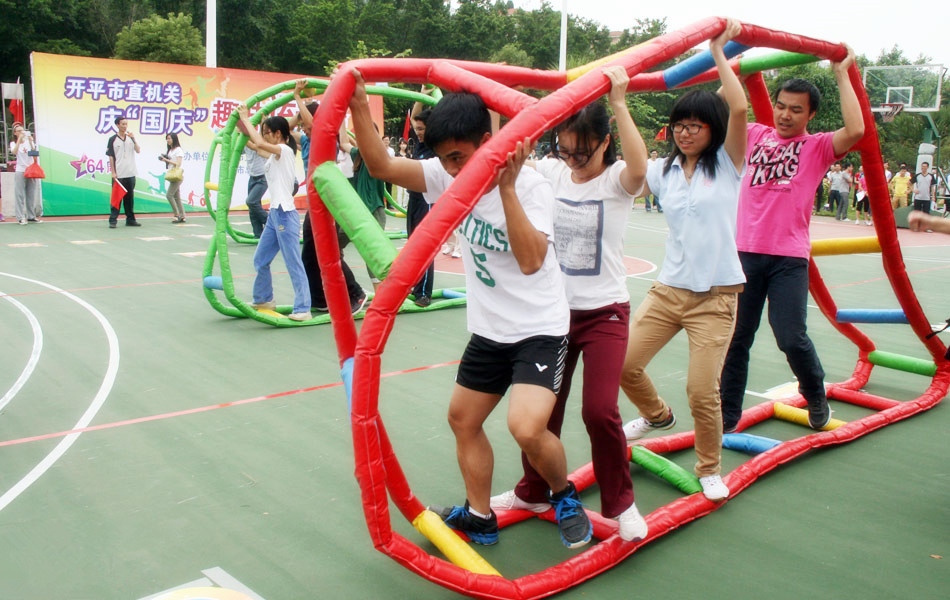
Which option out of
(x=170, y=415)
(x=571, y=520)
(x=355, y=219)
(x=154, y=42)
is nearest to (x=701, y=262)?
(x=571, y=520)

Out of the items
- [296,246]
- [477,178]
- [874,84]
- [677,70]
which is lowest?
[296,246]

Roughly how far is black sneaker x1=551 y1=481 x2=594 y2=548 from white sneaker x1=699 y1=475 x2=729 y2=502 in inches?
31.5

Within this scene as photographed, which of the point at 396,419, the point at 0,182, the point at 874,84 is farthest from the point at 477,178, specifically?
the point at 874,84

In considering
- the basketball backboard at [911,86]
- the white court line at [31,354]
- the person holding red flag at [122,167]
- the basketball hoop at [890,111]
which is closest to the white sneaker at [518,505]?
the white court line at [31,354]

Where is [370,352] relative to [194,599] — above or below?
above

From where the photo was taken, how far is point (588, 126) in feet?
10.1

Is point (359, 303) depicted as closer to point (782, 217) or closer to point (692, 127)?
point (782, 217)

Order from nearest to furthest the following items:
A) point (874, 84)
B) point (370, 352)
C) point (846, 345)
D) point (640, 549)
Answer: point (370, 352), point (640, 549), point (846, 345), point (874, 84)

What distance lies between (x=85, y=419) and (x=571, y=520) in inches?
127

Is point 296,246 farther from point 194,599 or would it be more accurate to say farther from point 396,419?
point 194,599

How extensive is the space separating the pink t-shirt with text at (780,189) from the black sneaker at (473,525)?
2085 millimetres

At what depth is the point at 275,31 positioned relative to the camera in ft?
147

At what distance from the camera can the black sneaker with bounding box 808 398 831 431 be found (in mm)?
4621

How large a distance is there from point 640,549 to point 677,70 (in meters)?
2.09
